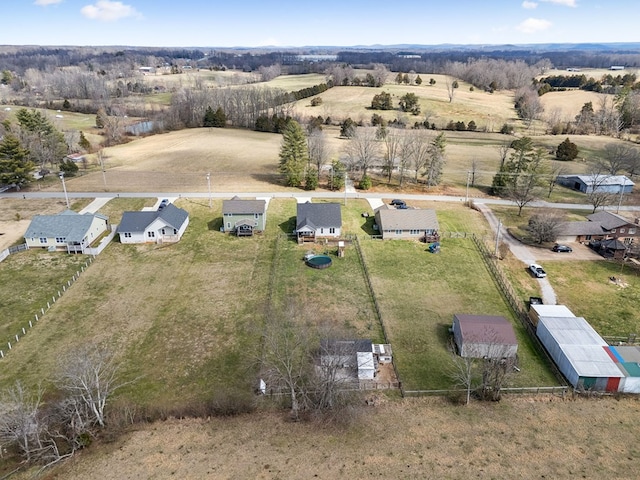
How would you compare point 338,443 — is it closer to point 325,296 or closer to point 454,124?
point 325,296

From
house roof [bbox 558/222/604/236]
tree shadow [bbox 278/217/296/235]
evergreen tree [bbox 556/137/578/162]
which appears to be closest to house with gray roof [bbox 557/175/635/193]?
evergreen tree [bbox 556/137/578/162]

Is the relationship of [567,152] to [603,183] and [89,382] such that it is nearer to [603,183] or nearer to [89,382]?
[603,183]

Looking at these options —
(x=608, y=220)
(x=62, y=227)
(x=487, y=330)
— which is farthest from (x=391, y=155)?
(x=62, y=227)

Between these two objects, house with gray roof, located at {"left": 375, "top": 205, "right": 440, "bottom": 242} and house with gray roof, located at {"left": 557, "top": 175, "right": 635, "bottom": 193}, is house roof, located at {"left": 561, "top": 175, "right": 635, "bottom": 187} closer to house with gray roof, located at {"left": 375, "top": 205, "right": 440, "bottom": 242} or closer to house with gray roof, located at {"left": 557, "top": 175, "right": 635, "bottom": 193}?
house with gray roof, located at {"left": 557, "top": 175, "right": 635, "bottom": 193}

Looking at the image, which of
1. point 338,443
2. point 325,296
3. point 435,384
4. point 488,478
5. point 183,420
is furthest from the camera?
point 325,296

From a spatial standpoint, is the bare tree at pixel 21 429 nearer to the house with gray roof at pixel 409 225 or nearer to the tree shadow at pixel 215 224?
the tree shadow at pixel 215 224

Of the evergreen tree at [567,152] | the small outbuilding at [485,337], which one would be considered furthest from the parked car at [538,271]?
the evergreen tree at [567,152]

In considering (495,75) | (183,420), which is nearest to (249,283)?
(183,420)
